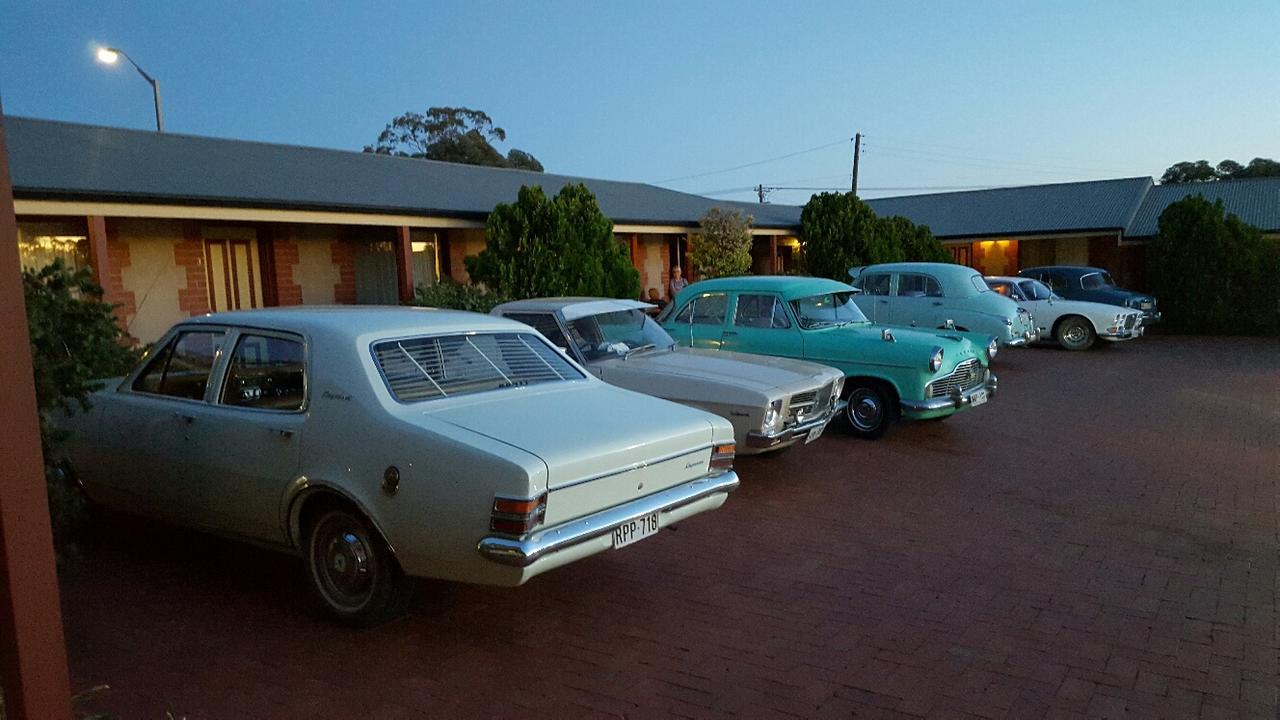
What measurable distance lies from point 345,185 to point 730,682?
14.3 meters

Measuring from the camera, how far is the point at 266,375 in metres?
5.07

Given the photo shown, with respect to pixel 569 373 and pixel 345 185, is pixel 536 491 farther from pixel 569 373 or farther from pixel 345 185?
pixel 345 185

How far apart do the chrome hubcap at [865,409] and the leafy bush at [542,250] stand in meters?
5.98

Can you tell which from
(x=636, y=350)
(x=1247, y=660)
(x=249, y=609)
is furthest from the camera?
(x=636, y=350)

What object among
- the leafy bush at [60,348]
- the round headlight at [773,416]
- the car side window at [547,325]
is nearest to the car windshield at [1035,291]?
the round headlight at [773,416]

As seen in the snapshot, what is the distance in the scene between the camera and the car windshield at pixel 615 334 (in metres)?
7.89

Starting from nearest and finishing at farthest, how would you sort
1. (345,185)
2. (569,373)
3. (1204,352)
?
1. (569,373)
2. (345,185)
3. (1204,352)

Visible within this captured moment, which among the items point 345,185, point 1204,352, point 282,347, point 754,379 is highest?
point 345,185

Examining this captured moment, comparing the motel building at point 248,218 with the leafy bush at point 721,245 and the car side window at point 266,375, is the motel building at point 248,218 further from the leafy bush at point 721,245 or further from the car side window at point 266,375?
the car side window at point 266,375

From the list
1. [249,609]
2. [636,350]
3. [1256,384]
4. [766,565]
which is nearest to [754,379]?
[636,350]

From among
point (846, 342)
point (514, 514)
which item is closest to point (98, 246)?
point (846, 342)

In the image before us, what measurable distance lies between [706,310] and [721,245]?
1276 centimetres

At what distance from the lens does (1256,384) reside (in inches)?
526

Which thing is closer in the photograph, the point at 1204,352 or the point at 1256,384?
the point at 1256,384
